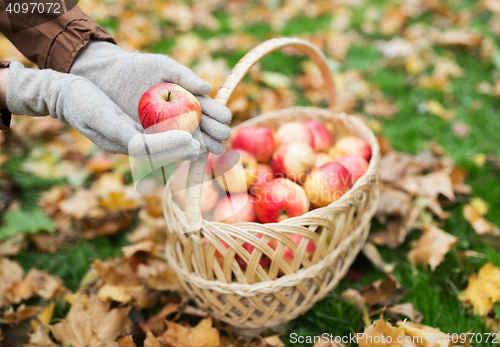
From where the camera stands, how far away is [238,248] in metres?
1.01

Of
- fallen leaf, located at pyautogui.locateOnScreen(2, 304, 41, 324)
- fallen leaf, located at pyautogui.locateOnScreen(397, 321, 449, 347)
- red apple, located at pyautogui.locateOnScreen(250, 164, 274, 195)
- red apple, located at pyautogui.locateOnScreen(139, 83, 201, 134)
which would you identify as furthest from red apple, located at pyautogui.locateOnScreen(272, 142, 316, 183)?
fallen leaf, located at pyautogui.locateOnScreen(2, 304, 41, 324)

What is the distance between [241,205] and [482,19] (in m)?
3.23

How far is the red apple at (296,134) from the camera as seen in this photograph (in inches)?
57.8

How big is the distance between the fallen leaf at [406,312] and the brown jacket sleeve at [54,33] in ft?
4.51

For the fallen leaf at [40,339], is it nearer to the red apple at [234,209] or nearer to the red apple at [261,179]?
the red apple at [234,209]

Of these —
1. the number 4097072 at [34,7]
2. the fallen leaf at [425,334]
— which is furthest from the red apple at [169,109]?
the fallen leaf at [425,334]

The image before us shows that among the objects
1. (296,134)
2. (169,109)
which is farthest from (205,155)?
(296,134)

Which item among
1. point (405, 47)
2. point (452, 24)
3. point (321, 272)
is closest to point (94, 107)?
point (321, 272)

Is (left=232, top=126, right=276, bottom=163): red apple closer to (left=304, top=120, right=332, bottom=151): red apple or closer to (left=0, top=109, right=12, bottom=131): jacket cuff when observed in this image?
(left=304, top=120, right=332, bottom=151): red apple

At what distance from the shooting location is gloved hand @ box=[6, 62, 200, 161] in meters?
0.86

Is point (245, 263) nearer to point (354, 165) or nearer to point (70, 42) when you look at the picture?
point (354, 165)

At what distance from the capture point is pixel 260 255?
1.03 metres

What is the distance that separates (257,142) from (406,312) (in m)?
0.81

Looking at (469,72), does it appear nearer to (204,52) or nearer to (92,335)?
(204,52)
